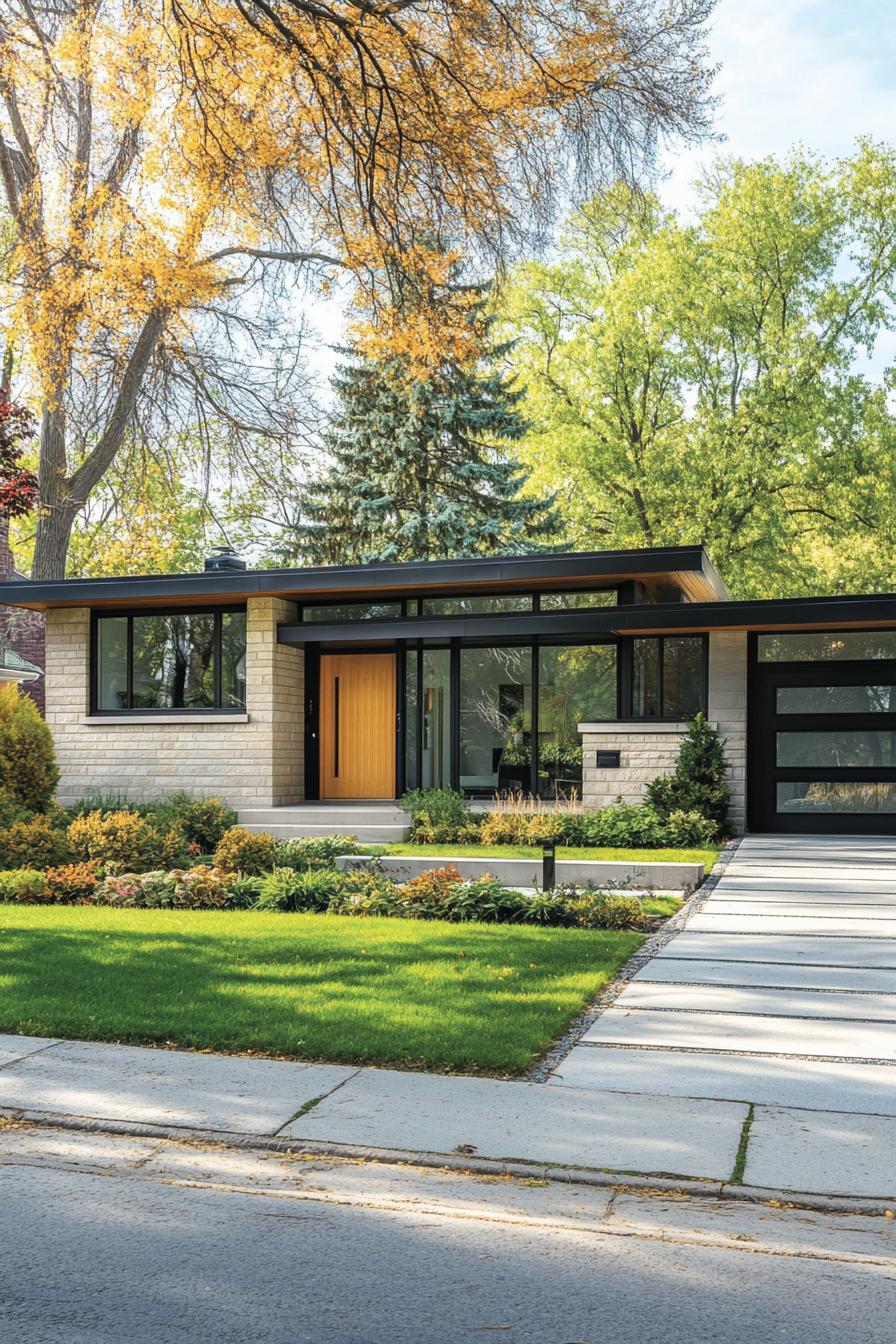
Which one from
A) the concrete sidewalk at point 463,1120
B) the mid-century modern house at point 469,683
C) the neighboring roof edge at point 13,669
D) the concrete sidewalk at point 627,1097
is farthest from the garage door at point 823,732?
the neighboring roof edge at point 13,669

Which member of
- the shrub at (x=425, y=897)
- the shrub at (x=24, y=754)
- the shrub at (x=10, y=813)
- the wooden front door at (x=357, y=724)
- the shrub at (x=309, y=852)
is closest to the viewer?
the shrub at (x=425, y=897)

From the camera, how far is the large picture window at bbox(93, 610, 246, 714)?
794 inches

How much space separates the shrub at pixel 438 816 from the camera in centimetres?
1706

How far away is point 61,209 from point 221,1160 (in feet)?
52.4

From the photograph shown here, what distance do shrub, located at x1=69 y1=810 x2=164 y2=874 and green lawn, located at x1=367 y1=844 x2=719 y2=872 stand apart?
Answer: 260 centimetres

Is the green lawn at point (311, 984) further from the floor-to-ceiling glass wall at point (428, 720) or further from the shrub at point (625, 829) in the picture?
the floor-to-ceiling glass wall at point (428, 720)

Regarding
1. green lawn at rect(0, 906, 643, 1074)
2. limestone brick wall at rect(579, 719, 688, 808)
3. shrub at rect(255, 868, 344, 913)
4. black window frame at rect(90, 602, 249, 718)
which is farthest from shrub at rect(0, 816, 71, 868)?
limestone brick wall at rect(579, 719, 688, 808)

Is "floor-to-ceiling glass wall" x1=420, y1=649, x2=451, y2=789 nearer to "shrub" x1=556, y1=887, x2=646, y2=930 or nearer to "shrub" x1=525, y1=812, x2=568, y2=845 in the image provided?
"shrub" x1=525, y1=812, x2=568, y2=845

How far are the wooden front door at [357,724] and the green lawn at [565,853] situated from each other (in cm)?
439

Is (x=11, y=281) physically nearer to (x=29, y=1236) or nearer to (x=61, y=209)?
(x=61, y=209)

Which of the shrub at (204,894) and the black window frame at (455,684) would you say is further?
the black window frame at (455,684)

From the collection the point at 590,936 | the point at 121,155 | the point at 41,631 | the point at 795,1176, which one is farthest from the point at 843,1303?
the point at 41,631

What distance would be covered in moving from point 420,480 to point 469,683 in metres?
11.5

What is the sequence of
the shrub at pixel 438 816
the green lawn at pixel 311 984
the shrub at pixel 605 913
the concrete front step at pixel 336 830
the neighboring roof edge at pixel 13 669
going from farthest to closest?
1. the neighboring roof edge at pixel 13 669
2. the concrete front step at pixel 336 830
3. the shrub at pixel 438 816
4. the shrub at pixel 605 913
5. the green lawn at pixel 311 984
